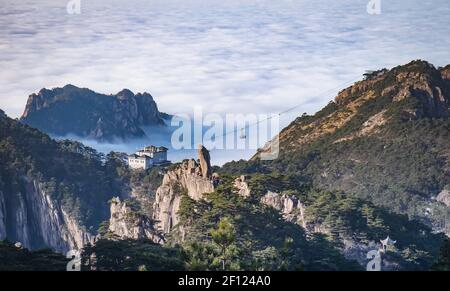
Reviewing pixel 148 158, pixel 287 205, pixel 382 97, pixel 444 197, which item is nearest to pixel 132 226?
pixel 287 205

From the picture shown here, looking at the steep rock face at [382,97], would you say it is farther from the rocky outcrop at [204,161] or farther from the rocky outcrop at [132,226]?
the rocky outcrop at [132,226]

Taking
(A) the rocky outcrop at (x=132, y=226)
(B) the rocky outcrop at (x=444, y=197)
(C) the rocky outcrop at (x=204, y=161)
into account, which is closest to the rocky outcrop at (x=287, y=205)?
Answer: (C) the rocky outcrop at (x=204, y=161)

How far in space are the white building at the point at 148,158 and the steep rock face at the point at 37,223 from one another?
5056mm

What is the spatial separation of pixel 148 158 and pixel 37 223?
725cm

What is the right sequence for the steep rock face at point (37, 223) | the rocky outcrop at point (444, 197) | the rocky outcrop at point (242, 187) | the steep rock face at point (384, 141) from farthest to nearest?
the steep rock face at point (384, 141), the rocky outcrop at point (444, 197), the steep rock face at point (37, 223), the rocky outcrop at point (242, 187)

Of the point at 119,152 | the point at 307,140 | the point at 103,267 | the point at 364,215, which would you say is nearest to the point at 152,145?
the point at 119,152

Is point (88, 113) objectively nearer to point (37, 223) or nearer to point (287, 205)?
point (37, 223)

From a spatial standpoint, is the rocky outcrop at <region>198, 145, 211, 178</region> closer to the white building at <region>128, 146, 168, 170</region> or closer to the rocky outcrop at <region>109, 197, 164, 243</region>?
the rocky outcrop at <region>109, 197, 164, 243</region>

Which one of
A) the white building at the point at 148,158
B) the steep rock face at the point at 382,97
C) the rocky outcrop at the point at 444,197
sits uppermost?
the steep rock face at the point at 382,97

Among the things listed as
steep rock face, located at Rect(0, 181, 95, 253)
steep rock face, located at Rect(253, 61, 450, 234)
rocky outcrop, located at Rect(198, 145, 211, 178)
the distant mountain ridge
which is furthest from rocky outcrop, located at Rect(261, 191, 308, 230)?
the distant mountain ridge

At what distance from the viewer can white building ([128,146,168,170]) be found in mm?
57312

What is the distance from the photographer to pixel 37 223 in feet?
176

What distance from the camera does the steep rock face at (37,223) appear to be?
52.1 meters

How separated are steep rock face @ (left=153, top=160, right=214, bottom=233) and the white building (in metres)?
5.02
